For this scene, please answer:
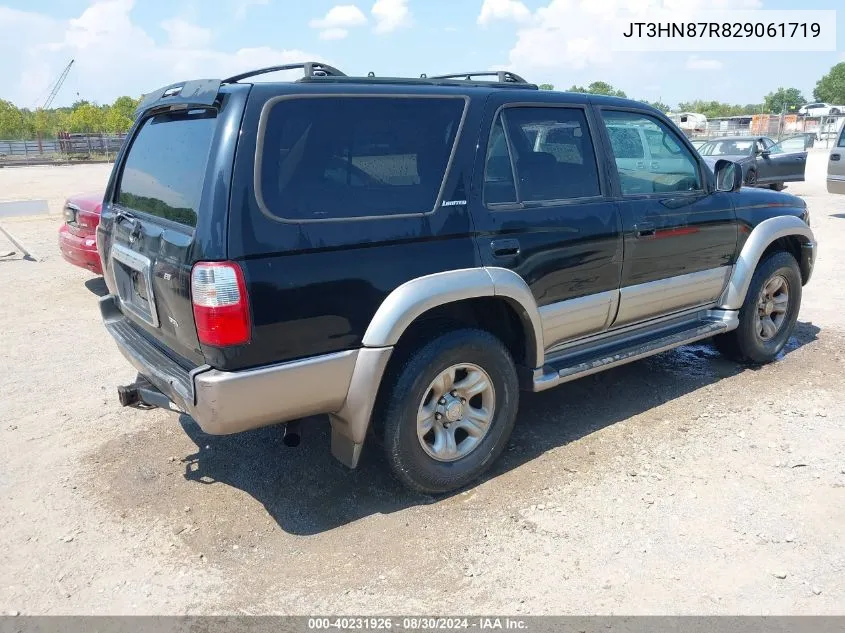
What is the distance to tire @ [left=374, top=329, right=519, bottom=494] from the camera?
332 cm

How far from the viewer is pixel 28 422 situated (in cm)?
453

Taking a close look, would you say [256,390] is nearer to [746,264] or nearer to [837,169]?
[746,264]

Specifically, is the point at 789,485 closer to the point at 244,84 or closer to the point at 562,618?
the point at 562,618

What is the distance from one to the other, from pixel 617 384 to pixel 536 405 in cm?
75

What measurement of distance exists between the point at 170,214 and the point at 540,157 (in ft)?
6.59

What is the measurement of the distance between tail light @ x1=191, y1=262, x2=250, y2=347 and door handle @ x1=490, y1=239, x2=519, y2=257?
4.39 ft

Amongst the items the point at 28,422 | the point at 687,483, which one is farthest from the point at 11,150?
the point at 687,483

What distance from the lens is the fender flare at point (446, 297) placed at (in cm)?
313

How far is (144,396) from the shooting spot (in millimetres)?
3422

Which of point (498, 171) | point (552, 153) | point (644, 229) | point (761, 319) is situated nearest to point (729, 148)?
point (761, 319)

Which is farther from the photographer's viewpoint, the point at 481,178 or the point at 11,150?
the point at 11,150

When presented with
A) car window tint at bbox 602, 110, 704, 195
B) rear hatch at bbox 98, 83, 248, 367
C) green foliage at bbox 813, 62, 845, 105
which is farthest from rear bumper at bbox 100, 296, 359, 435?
green foliage at bbox 813, 62, 845, 105

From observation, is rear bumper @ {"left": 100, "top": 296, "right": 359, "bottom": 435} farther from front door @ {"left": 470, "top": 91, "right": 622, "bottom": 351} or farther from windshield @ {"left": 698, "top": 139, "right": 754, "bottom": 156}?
windshield @ {"left": 698, "top": 139, "right": 754, "bottom": 156}

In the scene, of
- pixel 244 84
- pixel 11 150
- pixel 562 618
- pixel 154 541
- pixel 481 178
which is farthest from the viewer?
pixel 11 150
